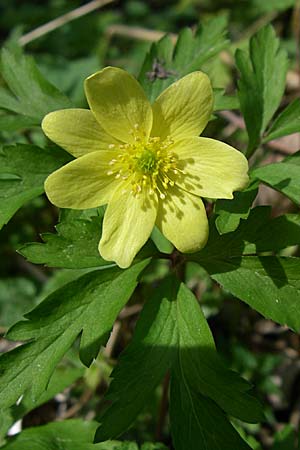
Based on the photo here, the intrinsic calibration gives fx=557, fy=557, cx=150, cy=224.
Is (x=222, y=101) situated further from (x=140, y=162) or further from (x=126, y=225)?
(x=126, y=225)

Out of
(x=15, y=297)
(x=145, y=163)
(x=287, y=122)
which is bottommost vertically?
(x=15, y=297)

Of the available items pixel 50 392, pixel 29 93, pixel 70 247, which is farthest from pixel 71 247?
pixel 50 392

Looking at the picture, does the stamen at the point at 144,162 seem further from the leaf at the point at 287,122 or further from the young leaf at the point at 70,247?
the leaf at the point at 287,122

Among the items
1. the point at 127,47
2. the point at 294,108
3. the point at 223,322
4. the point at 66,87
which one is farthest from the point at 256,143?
the point at 127,47

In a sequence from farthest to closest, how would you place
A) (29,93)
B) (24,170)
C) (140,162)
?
(29,93)
(24,170)
(140,162)

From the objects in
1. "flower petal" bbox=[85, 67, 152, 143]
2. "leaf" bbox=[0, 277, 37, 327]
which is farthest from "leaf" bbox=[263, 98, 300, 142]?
"leaf" bbox=[0, 277, 37, 327]

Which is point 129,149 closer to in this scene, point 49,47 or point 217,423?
point 217,423

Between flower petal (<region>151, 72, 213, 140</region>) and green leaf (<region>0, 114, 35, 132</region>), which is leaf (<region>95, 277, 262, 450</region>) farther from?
green leaf (<region>0, 114, 35, 132</region>)
